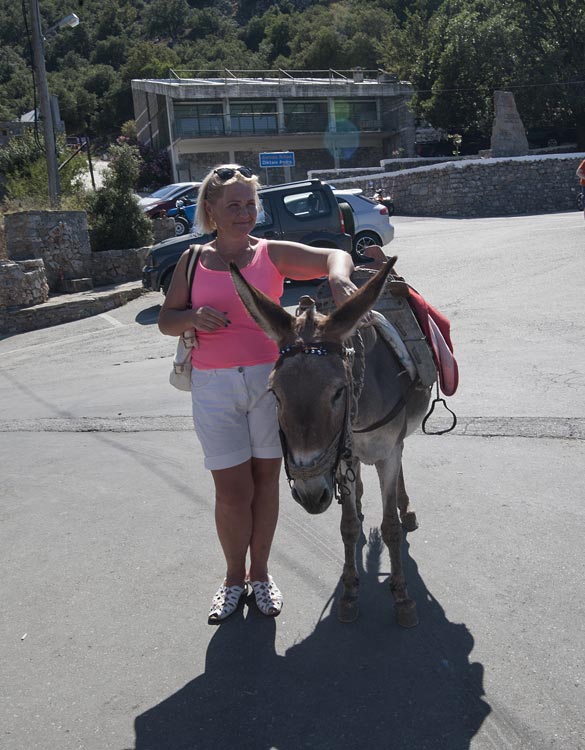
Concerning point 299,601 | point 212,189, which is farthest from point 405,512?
point 212,189

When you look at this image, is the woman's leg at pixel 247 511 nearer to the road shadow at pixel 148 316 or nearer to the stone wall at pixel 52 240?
the road shadow at pixel 148 316

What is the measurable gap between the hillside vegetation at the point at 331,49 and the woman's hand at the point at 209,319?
20167mm

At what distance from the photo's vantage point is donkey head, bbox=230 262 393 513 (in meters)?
2.76

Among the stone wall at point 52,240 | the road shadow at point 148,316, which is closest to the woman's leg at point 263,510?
the road shadow at point 148,316

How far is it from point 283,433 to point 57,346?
1086 centimetres

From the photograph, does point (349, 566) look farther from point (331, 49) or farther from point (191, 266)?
point (331, 49)

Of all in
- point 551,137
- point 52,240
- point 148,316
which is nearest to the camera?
point 148,316

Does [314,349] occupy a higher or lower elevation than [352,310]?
lower

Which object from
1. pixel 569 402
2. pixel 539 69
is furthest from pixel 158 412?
pixel 539 69

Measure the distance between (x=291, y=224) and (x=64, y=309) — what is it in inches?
198

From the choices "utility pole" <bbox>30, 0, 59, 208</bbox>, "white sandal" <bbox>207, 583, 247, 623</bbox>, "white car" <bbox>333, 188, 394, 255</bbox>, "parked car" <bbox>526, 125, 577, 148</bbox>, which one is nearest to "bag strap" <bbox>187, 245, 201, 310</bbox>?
"white sandal" <bbox>207, 583, 247, 623</bbox>

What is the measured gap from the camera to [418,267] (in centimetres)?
1555

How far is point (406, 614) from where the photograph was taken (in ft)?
11.8

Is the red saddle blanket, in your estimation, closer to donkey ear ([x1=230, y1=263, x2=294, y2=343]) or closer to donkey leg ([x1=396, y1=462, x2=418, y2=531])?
donkey leg ([x1=396, y1=462, x2=418, y2=531])
